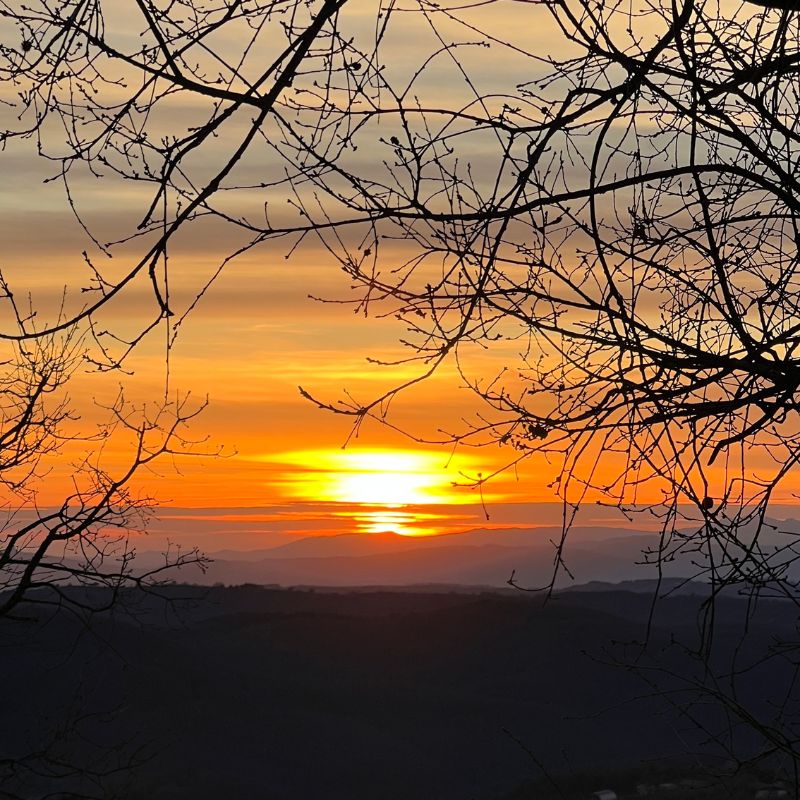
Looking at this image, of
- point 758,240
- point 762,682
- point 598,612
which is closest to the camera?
A: point 758,240

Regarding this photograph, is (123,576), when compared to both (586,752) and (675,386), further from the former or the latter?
(586,752)

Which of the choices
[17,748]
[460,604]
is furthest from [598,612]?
[17,748]

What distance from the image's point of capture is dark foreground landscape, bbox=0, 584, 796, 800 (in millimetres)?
49500

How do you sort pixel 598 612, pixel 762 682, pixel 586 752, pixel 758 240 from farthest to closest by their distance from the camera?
pixel 598 612
pixel 762 682
pixel 586 752
pixel 758 240

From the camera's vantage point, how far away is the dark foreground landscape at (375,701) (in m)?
49.5

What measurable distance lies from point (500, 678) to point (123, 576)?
58573mm

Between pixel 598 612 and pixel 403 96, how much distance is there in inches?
2718

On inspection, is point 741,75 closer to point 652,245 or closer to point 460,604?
point 652,245

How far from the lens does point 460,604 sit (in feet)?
242

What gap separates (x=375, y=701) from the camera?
60938 millimetres

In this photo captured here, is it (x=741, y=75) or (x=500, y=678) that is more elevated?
(x=741, y=75)

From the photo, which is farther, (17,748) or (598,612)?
(598,612)

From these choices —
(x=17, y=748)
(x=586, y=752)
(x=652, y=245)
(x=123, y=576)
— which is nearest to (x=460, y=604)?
(x=586, y=752)

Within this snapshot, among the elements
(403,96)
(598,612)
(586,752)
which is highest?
(403,96)
